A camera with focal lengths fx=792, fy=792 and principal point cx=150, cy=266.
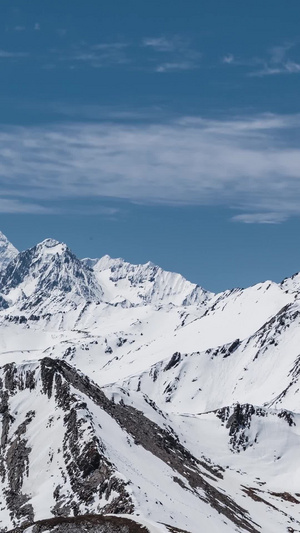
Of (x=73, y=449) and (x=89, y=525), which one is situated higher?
(x=73, y=449)

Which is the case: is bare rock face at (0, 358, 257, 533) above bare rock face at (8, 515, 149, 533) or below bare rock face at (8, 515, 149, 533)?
above

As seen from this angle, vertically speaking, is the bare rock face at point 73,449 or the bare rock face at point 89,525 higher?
the bare rock face at point 73,449

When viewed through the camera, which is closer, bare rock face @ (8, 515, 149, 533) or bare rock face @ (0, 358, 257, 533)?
bare rock face @ (8, 515, 149, 533)

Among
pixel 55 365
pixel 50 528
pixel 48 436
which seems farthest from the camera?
pixel 55 365

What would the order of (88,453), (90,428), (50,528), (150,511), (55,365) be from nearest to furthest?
(50,528), (150,511), (88,453), (90,428), (55,365)

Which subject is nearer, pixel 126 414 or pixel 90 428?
pixel 90 428

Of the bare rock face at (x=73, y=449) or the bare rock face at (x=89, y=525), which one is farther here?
the bare rock face at (x=73, y=449)

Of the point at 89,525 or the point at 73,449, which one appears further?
the point at 73,449

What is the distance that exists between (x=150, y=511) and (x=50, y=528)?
63.0ft

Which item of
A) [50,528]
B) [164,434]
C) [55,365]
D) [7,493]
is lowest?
[50,528]

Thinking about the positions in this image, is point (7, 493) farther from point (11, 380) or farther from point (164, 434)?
point (164, 434)

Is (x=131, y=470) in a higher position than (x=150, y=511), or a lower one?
higher

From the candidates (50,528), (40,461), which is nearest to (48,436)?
(40,461)

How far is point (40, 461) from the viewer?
135 metres
